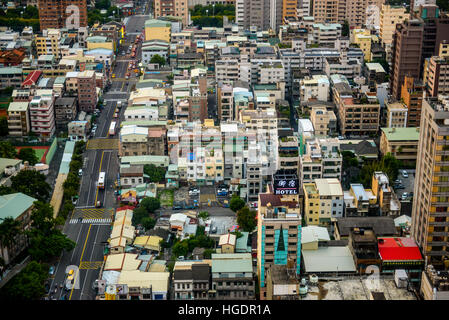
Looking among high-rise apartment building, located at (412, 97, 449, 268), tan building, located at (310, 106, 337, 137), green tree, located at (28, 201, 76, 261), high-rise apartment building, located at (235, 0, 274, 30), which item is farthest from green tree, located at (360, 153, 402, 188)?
high-rise apartment building, located at (235, 0, 274, 30)

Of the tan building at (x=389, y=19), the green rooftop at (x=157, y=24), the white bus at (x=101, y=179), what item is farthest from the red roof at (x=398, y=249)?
the green rooftop at (x=157, y=24)

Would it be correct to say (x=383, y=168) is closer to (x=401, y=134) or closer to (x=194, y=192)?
(x=401, y=134)

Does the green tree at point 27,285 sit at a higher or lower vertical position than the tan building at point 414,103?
lower

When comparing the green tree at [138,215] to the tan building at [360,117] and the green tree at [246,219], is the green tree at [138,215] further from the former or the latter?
the tan building at [360,117]

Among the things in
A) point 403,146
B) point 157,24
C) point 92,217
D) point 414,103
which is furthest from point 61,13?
point 403,146

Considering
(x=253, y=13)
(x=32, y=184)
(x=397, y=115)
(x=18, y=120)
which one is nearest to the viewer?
(x=32, y=184)

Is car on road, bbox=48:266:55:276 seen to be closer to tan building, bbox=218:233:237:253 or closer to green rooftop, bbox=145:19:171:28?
tan building, bbox=218:233:237:253

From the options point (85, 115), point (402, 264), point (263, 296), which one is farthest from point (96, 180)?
point (402, 264)
